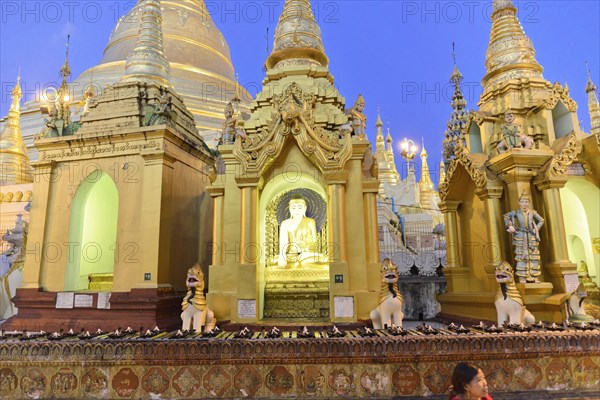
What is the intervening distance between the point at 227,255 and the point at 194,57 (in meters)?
14.1

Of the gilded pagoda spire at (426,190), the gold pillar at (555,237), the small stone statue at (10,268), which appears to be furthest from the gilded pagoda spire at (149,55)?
the gilded pagoda spire at (426,190)

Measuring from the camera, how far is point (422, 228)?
71.7ft

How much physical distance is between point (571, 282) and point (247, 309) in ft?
18.4

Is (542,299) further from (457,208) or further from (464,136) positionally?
(464,136)

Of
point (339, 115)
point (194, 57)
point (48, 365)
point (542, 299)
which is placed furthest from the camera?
point (194, 57)

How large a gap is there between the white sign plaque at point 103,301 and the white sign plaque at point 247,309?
8.97ft

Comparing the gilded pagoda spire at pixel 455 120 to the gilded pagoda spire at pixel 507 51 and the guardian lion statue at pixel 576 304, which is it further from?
the guardian lion statue at pixel 576 304

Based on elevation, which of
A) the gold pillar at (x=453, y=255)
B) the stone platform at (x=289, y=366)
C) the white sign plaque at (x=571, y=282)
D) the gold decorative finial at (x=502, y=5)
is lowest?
the stone platform at (x=289, y=366)

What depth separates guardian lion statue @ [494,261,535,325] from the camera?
595 cm

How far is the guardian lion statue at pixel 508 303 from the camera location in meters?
5.95

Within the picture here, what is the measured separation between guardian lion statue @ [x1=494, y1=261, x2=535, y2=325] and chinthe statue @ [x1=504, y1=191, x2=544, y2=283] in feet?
3.06

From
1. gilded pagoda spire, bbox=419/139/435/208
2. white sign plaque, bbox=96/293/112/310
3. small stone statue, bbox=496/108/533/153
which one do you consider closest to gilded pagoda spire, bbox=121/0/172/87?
white sign plaque, bbox=96/293/112/310

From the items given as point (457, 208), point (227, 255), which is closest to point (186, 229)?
point (227, 255)

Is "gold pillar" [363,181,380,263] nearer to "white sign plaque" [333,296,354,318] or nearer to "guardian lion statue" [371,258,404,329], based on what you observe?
"white sign plaque" [333,296,354,318]
